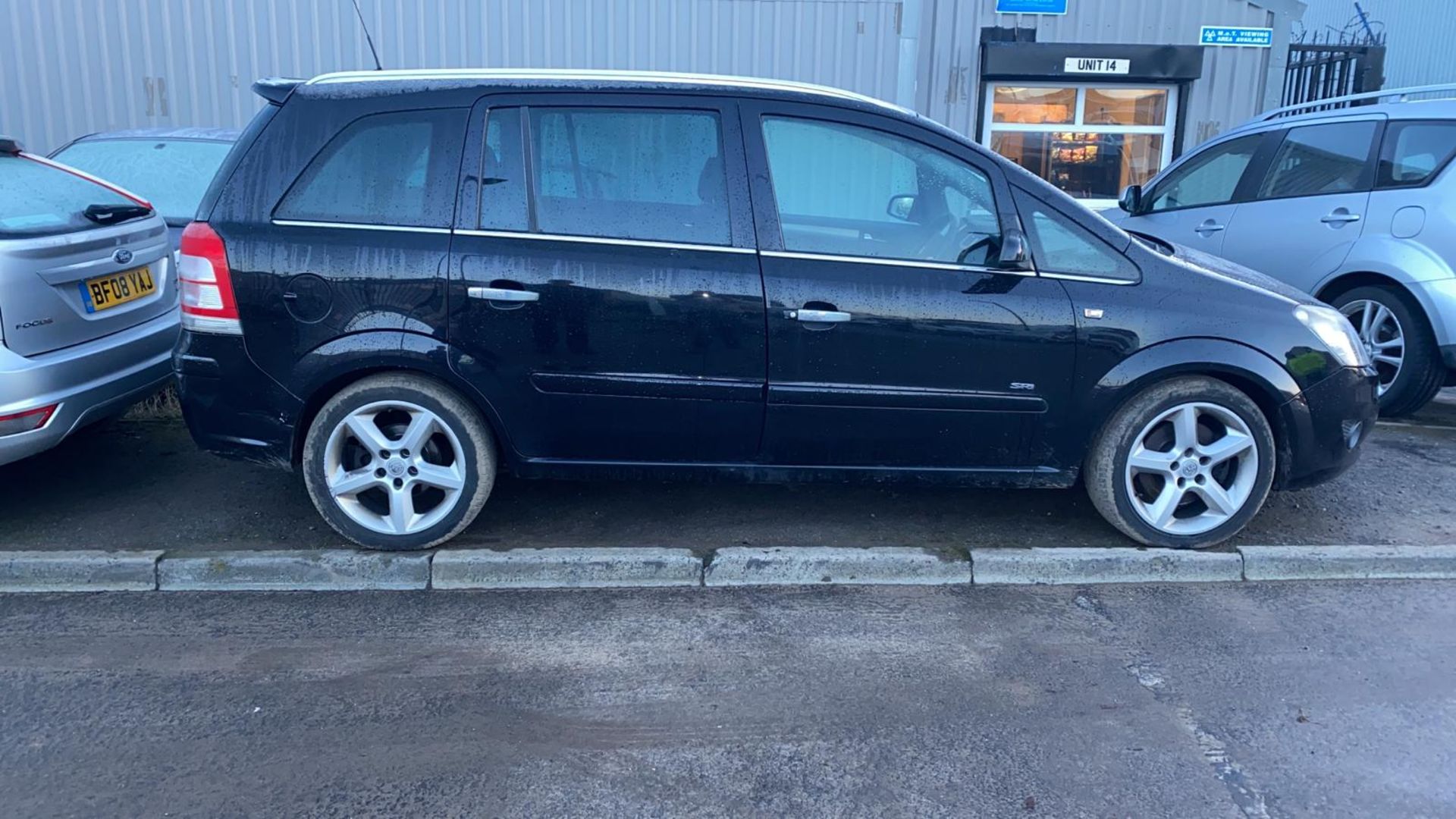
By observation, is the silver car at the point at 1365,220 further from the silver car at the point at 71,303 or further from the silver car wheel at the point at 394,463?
the silver car at the point at 71,303

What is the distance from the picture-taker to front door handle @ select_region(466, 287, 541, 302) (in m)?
3.91

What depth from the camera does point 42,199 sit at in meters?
4.45

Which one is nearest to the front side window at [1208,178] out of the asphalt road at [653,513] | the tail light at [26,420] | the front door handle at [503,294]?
the asphalt road at [653,513]

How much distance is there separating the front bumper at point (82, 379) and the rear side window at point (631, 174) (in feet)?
6.72

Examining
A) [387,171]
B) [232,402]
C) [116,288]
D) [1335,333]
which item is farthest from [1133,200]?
[116,288]

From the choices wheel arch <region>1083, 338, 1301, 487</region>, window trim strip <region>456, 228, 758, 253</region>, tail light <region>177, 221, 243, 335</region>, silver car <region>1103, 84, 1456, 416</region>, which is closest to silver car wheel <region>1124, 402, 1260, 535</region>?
wheel arch <region>1083, 338, 1301, 487</region>

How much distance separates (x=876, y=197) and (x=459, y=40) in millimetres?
7057

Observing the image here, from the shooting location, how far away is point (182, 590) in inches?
157

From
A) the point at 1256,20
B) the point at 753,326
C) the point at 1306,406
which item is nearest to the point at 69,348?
the point at 753,326

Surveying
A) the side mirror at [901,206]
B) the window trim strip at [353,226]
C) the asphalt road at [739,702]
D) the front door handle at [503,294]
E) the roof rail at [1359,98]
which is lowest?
the asphalt road at [739,702]

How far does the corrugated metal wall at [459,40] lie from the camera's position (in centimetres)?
987

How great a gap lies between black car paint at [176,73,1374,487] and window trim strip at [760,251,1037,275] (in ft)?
0.07

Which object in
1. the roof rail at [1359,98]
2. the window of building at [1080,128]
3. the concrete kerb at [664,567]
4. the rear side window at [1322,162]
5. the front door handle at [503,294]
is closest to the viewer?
the front door handle at [503,294]

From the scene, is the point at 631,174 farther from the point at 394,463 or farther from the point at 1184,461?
the point at 1184,461
